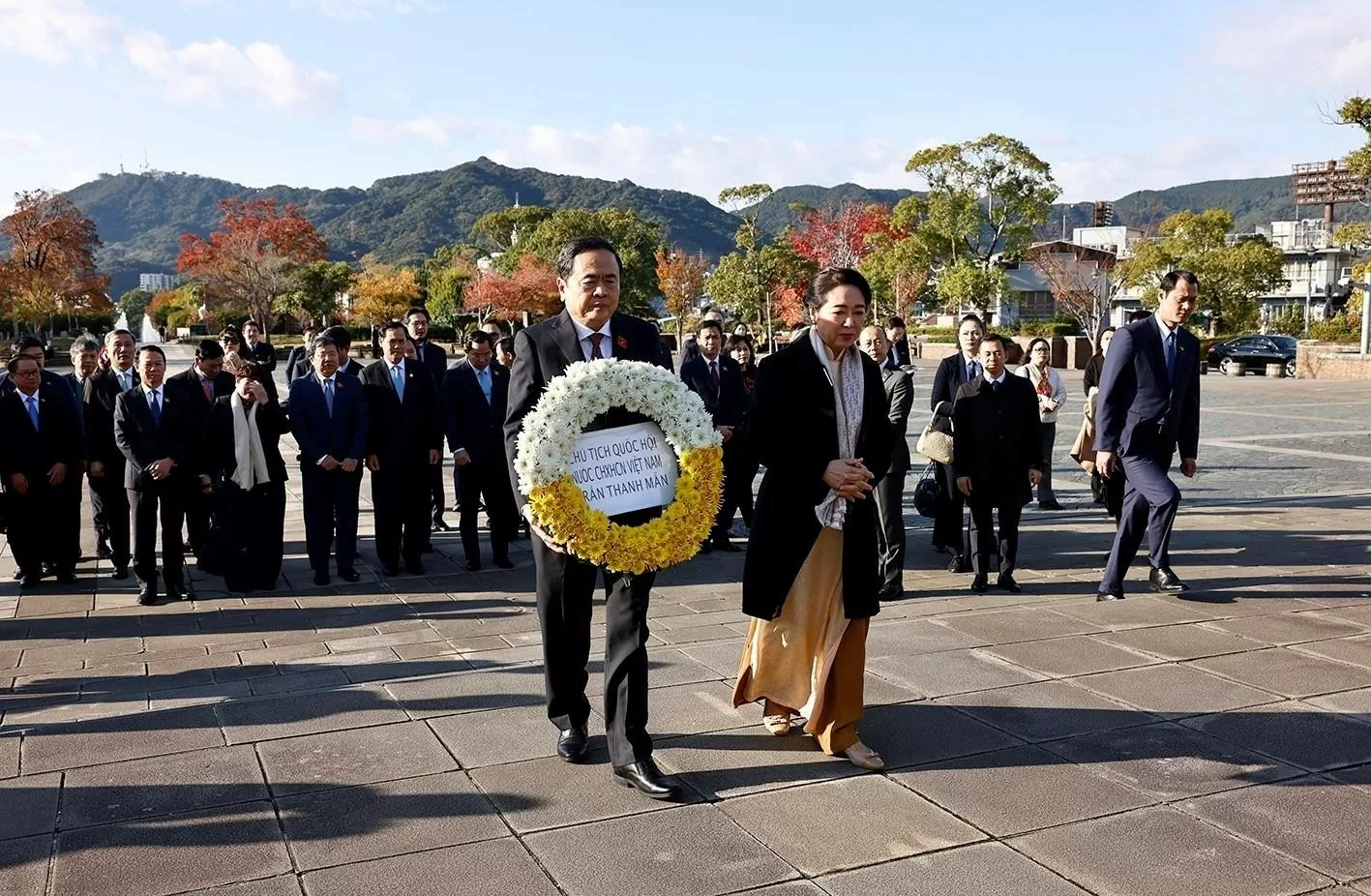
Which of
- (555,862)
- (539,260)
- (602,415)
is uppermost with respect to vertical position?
(539,260)

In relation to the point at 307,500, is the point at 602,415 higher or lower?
higher

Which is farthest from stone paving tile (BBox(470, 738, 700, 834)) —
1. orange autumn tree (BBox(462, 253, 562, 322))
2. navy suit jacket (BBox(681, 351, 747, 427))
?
orange autumn tree (BBox(462, 253, 562, 322))

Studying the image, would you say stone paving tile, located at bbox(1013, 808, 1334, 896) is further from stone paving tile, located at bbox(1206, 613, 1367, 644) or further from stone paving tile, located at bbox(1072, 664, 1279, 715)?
stone paving tile, located at bbox(1206, 613, 1367, 644)

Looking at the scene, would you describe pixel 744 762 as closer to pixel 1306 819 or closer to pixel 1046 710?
pixel 1046 710

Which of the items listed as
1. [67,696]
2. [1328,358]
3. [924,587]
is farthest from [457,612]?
[1328,358]

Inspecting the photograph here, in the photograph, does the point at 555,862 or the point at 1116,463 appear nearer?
the point at 555,862

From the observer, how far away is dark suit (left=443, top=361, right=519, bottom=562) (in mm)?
8672

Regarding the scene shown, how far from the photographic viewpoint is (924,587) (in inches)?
292

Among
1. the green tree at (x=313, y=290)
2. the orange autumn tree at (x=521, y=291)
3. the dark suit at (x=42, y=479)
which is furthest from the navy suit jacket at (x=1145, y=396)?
the green tree at (x=313, y=290)

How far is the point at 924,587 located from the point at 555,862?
4.41 metres

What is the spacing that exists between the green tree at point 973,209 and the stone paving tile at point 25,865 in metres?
45.2

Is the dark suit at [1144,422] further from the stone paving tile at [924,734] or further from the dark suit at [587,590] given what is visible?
the dark suit at [587,590]

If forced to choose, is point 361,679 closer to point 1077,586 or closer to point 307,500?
point 307,500

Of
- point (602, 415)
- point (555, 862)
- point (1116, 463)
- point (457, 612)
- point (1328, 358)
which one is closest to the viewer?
point (555, 862)
